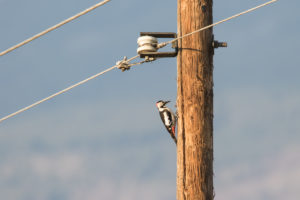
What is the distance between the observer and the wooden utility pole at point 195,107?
9.97m

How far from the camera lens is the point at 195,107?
32.8 ft

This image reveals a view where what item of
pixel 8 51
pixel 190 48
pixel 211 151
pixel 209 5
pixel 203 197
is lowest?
pixel 203 197

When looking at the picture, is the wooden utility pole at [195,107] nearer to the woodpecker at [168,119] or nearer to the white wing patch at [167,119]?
the woodpecker at [168,119]

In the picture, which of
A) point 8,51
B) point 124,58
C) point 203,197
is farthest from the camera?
point 124,58

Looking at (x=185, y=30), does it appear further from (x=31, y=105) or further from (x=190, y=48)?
(x=31, y=105)

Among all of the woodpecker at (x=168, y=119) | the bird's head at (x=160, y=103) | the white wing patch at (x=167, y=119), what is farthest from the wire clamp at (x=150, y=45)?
the bird's head at (x=160, y=103)

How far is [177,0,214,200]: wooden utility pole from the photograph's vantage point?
32.7 feet

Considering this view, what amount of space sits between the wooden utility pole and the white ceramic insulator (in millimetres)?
522

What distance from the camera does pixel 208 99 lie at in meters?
10.1

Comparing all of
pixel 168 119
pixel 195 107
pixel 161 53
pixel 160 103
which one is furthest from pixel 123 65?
pixel 160 103

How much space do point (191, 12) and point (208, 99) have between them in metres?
1.32

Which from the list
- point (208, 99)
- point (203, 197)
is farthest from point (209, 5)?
point (203, 197)

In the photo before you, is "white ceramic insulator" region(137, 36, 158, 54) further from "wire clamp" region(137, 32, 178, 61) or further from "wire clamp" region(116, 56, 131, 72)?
"wire clamp" region(116, 56, 131, 72)

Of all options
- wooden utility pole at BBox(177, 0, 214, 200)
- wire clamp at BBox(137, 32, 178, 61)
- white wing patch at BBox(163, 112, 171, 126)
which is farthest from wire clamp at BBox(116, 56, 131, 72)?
white wing patch at BBox(163, 112, 171, 126)
